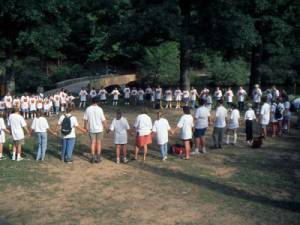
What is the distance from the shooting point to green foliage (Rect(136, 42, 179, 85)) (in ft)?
139

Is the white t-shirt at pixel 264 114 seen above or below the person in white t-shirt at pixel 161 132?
above

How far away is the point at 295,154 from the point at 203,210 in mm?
7098

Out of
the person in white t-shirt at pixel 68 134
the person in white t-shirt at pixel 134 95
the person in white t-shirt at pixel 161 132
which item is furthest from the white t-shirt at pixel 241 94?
the person in white t-shirt at pixel 68 134

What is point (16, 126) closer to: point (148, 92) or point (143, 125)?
point (143, 125)

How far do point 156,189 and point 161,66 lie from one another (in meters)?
30.7

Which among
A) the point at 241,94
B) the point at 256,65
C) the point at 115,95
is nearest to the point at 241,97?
the point at 241,94

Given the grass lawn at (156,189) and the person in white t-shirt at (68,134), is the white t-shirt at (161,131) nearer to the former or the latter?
the grass lawn at (156,189)

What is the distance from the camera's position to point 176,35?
27.7 m

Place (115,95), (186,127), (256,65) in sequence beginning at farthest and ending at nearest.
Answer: (256,65), (115,95), (186,127)

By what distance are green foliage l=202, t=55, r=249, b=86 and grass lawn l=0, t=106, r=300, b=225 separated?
25.3 meters

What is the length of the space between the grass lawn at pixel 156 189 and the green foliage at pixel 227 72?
25.3 metres

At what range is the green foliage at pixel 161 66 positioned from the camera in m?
42.4

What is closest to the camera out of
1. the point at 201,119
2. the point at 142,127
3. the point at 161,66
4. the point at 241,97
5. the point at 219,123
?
the point at 142,127

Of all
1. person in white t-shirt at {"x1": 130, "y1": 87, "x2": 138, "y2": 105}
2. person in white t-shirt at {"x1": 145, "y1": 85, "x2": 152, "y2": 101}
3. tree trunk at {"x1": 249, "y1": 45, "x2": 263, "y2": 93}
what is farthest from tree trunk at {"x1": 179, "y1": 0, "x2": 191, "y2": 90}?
tree trunk at {"x1": 249, "y1": 45, "x2": 263, "y2": 93}
